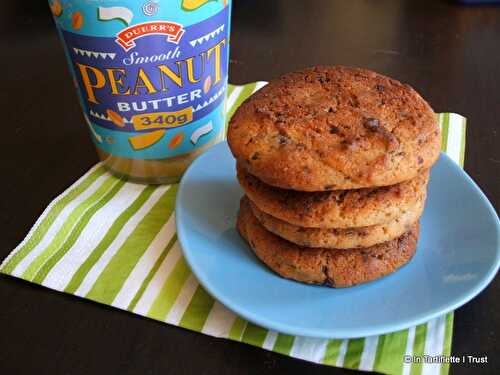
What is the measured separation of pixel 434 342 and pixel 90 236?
540mm

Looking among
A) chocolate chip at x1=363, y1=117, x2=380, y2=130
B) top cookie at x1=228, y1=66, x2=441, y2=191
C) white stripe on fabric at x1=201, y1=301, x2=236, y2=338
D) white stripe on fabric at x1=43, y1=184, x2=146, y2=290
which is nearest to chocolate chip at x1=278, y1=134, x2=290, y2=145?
top cookie at x1=228, y1=66, x2=441, y2=191

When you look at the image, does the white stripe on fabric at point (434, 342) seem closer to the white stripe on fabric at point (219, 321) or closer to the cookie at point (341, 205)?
the cookie at point (341, 205)

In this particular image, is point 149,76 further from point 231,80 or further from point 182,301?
point 231,80

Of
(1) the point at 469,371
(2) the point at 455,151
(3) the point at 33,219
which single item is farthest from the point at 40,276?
(2) the point at 455,151

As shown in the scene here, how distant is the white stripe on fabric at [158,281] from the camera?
27.9 inches

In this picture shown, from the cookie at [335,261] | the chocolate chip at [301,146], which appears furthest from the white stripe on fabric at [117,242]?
the chocolate chip at [301,146]

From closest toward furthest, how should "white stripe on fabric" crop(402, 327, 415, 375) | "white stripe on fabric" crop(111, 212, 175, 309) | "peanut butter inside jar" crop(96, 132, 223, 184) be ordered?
1. "white stripe on fabric" crop(402, 327, 415, 375)
2. "white stripe on fabric" crop(111, 212, 175, 309)
3. "peanut butter inside jar" crop(96, 132, 223, 184)

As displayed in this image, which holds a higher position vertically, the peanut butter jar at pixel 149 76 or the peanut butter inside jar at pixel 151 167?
the peanut butter jar at pixel 149 76

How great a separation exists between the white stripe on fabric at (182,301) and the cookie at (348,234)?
0.16 meters

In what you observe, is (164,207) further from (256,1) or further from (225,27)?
(256,1)

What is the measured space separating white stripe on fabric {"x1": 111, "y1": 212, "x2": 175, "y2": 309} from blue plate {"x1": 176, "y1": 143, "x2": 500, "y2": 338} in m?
0.06

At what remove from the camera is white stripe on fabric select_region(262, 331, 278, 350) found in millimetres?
648

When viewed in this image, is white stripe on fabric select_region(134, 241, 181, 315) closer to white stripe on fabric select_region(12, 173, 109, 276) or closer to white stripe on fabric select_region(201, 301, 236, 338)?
white stripe on fabric select_region(201, 301, 236, 338)

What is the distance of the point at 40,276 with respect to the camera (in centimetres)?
75
